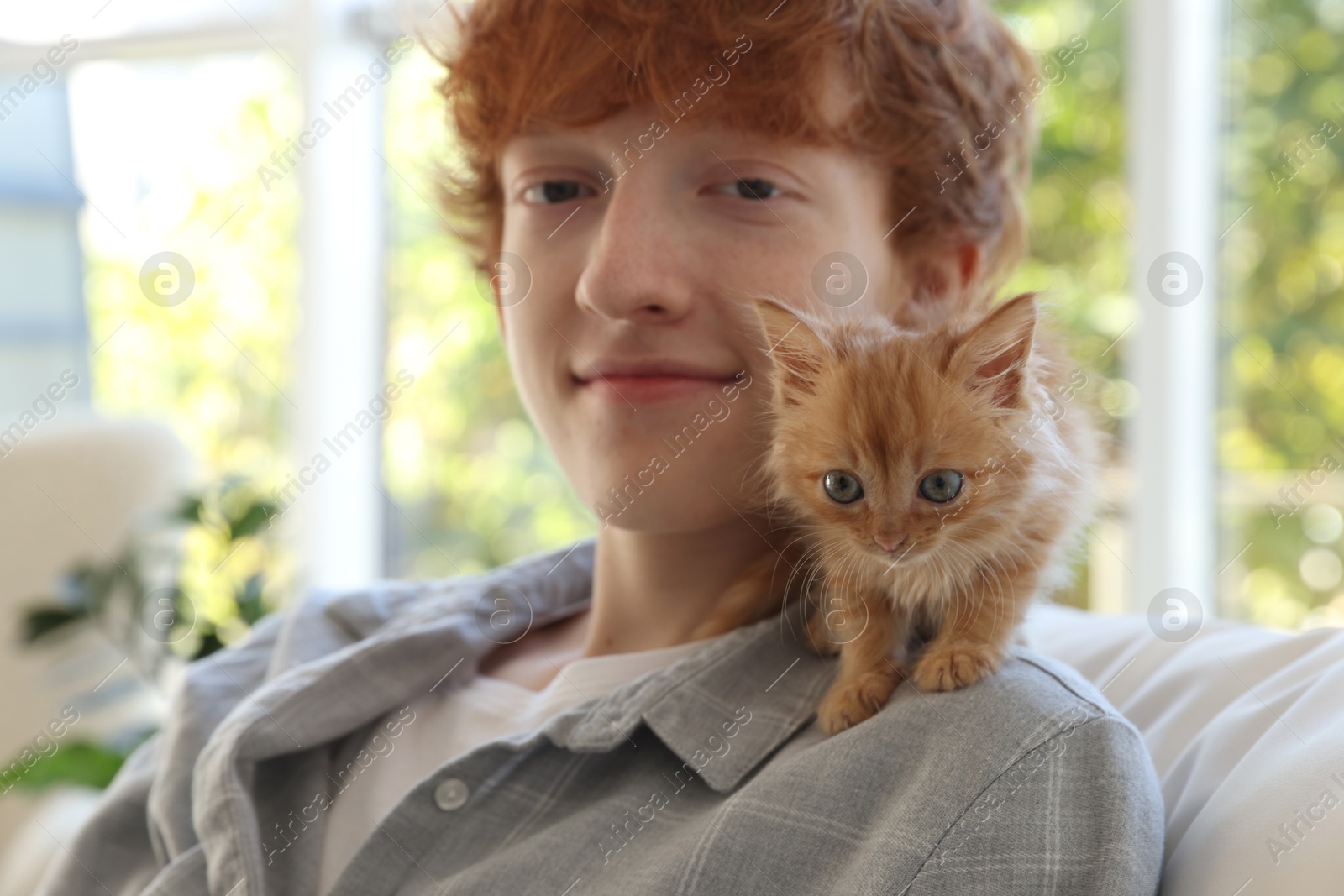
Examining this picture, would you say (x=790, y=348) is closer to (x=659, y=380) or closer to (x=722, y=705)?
(x=659, y=380)

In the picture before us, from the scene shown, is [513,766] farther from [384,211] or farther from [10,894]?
[384,211]

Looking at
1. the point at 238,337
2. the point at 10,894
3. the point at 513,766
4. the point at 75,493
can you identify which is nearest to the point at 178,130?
the point at 238,337

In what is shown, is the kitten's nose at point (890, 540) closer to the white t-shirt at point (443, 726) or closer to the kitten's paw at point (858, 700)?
the kitten's paw at point (858, 700)

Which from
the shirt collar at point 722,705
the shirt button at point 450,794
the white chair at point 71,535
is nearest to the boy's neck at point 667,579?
the shirt collar at point 722,705

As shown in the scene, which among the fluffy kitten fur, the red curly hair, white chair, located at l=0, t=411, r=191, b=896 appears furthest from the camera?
white chair, located at l=0, t=411, r=191, b=896

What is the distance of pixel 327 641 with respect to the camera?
5.05ft

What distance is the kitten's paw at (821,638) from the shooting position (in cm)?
111

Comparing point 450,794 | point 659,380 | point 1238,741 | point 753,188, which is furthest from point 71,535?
point 1238,741

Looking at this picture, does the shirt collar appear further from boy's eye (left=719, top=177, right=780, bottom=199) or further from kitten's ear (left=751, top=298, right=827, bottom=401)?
boy's eye (left=719, top=177, right=780, bottom=199)

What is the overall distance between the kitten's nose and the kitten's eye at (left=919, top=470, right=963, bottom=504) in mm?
42

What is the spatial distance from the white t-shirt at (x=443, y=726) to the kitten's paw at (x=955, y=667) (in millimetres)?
309

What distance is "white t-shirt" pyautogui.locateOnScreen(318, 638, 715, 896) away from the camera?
122 cm

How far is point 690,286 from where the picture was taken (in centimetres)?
115

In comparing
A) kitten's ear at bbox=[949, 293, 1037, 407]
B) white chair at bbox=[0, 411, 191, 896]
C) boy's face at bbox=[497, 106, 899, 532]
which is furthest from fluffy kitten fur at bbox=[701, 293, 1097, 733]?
white chair at bbox=[0, 411, 191, 896]
